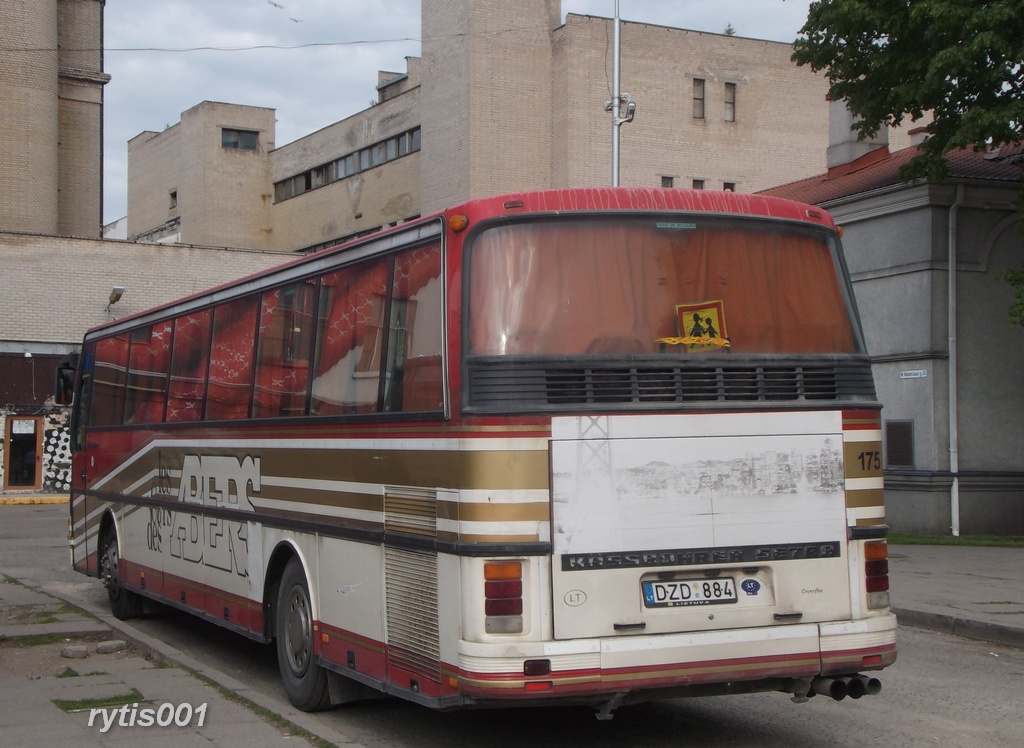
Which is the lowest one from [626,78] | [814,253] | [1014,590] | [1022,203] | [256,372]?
[1014,590]

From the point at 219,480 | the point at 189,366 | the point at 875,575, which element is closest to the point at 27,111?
the point at 189,366

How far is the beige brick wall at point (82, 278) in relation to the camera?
37875 millimetres

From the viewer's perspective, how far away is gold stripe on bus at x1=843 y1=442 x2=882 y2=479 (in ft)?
23.1

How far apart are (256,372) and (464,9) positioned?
131 feet

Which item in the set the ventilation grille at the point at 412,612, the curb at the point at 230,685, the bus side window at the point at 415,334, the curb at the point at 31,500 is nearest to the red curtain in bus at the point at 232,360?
the curb at the point at 230,685

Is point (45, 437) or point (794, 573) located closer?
point (794, 573)

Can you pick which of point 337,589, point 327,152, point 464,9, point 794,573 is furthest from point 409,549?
point 327,152

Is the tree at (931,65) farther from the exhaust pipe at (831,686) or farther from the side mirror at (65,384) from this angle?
the exhaust pipe at (831,686)

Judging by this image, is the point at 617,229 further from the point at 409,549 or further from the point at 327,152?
the point at 327,152

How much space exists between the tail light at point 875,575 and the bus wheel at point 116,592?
853 cm

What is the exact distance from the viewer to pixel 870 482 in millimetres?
7094

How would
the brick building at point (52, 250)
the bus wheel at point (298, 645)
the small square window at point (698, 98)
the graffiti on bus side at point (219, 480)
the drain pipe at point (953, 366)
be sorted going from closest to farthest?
the bus wheel at point (298, 645) < the graffiti on bus side at point (219, 480) < the drain pipe at point (953, 366) < the brick building at point (52, 250) < the small square window at point (698, 98)

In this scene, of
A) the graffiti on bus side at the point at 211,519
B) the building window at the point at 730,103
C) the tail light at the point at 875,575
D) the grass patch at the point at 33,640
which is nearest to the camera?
the tail light at the point at 875,575

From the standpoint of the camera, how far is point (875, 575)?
276 inches
